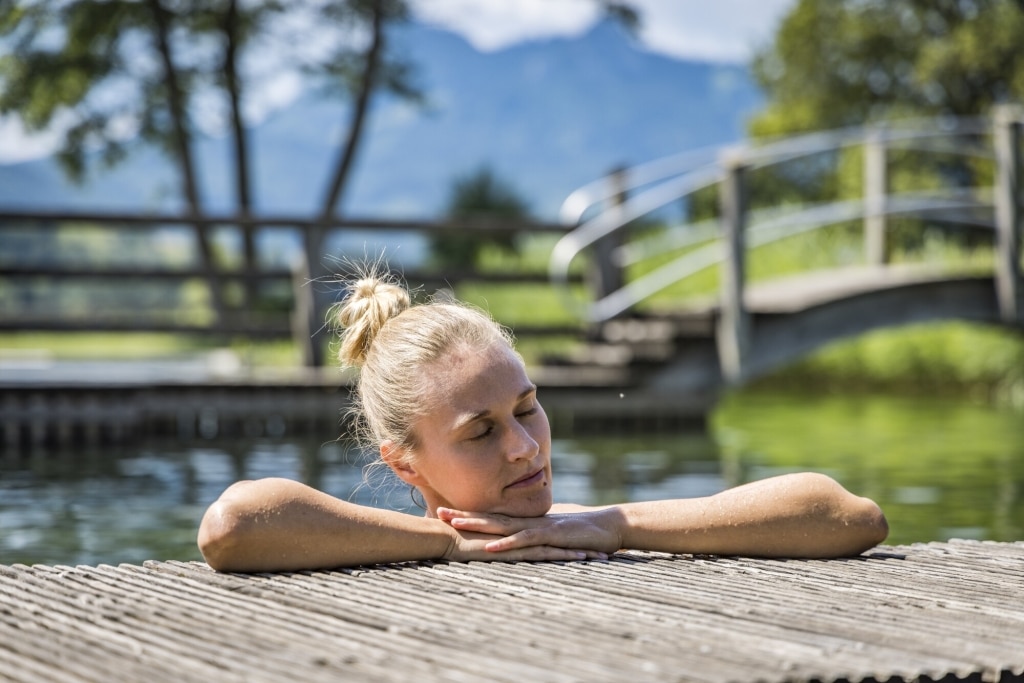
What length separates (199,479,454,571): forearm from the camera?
2670mm

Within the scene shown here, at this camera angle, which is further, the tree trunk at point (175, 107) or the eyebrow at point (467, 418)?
the tree trunk at point (175, 107)

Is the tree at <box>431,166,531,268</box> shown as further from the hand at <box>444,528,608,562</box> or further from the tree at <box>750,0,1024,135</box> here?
the hand at <box>444,528,608,562</box>

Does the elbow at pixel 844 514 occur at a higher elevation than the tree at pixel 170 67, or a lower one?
lower

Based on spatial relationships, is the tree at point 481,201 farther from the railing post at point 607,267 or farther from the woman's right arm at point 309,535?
the woman's right arm at point 309,535

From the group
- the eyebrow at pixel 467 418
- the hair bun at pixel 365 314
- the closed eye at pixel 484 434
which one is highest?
the hair bun at pixel 365 314

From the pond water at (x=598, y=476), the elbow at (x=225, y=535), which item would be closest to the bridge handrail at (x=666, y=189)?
the pond water at (x=598, y=476)

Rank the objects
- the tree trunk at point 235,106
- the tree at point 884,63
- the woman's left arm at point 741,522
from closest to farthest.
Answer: the woman's left arm at point 741,522
the tree trunk at point 235,106
the tree at point 884,63

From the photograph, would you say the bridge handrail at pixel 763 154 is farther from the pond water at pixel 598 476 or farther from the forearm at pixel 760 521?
the forearm at pixel 760 521

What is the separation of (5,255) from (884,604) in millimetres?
13124

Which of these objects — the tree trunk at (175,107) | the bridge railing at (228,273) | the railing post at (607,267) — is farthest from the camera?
the tree trunk at (175,107)

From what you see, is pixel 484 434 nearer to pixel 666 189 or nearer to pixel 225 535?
pixel 225 535

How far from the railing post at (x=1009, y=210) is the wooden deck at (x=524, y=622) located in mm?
8191

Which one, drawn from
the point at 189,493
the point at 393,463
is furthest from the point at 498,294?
the point at 393,463

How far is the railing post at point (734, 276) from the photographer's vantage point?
995 cm
